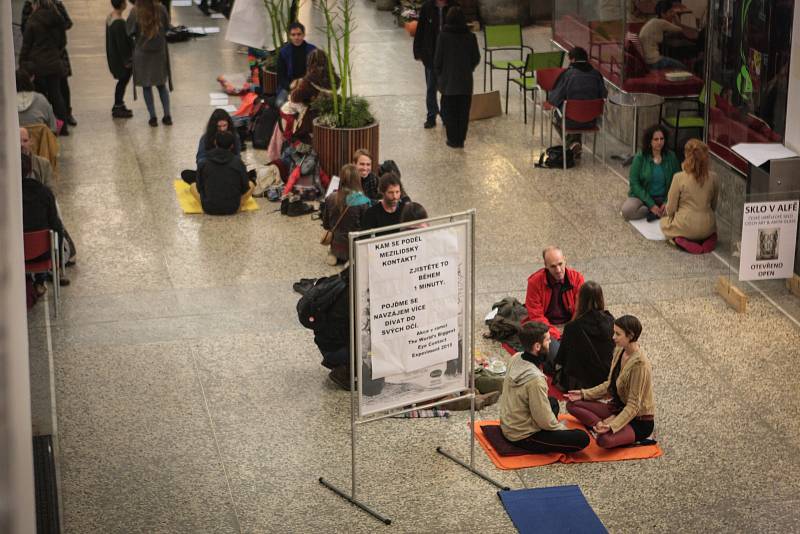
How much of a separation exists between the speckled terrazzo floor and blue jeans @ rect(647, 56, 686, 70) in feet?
4.67

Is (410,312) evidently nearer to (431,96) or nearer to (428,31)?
(431,96)

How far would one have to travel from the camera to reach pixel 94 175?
44.9 ft

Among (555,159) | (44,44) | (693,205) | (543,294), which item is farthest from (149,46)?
(543,294)

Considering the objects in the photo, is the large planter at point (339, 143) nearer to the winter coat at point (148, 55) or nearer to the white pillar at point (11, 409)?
the winter coat at point (148, 55)

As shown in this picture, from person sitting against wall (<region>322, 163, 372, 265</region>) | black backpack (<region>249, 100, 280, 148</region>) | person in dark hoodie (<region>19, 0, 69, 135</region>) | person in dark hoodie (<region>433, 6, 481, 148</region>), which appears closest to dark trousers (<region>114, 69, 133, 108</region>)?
person in dark hoodie (<region>19, 0, 69, 135</region>)

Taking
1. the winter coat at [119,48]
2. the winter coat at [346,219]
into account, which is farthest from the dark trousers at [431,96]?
the winter coat at [346,219]

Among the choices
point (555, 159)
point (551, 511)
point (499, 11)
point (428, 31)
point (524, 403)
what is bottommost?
point (551, 511)

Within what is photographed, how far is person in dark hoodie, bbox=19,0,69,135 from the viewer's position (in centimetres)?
1479

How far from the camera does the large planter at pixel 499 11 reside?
22.7 meters

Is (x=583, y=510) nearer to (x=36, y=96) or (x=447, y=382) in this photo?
(x=447, y=382)

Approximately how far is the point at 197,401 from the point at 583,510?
302 cm

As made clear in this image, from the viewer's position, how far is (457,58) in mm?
14234

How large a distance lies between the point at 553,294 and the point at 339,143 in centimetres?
433

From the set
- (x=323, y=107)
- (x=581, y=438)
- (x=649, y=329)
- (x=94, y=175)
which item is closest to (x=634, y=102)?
(x=323, y=107)
